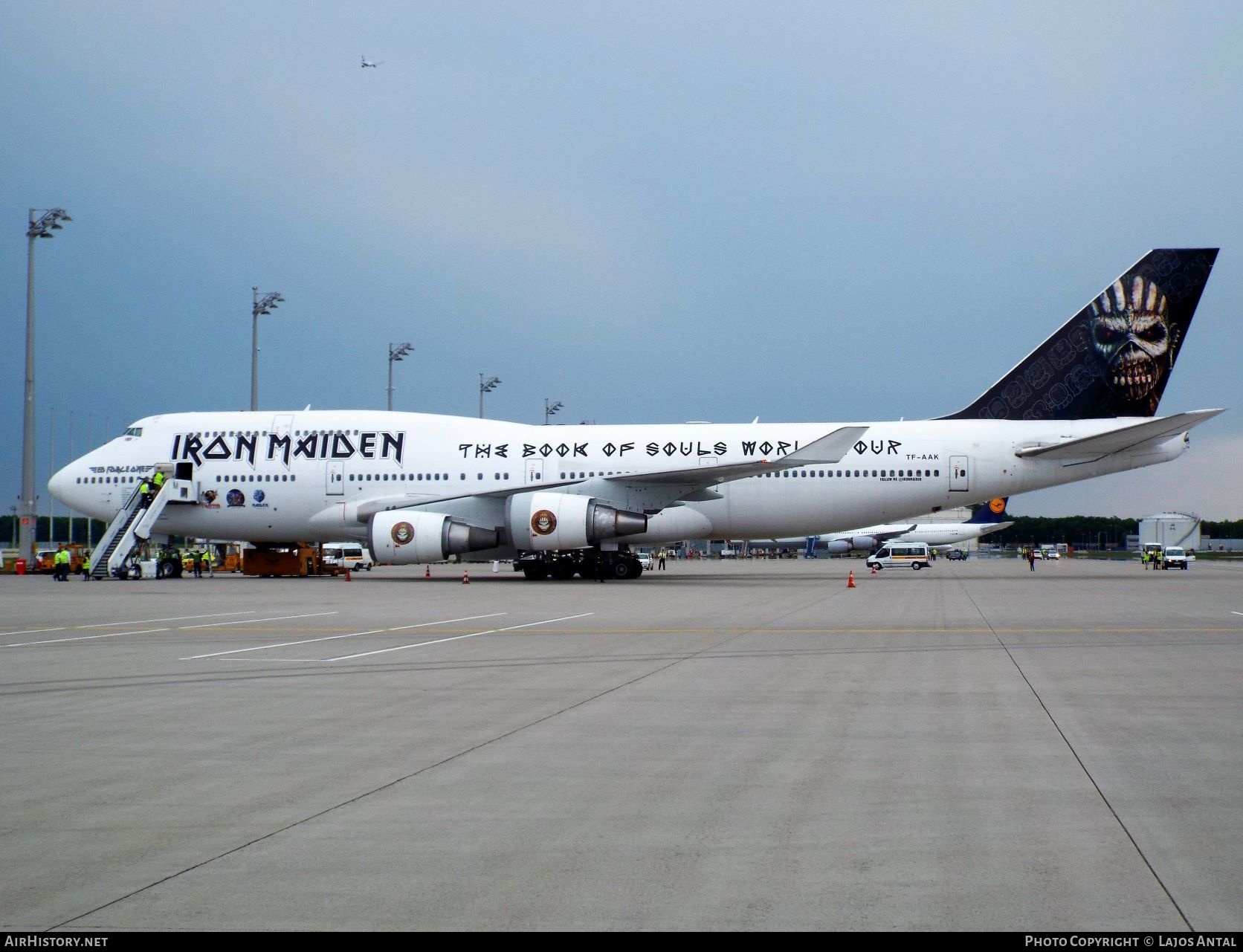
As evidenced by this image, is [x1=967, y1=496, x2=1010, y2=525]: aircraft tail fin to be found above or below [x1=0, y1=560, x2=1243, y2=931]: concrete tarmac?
above

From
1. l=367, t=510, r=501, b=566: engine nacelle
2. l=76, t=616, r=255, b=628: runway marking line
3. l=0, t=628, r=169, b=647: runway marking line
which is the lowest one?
l=0, t=628, r=169, b=647: runway marking line

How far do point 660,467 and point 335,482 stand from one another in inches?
383

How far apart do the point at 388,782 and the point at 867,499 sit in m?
27.9

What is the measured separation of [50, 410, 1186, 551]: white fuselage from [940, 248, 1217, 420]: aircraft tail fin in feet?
2.59

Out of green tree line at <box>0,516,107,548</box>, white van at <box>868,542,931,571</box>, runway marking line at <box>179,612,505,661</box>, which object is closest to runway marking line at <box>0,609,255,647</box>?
runway marking line at <box>179,612,505,661</box>

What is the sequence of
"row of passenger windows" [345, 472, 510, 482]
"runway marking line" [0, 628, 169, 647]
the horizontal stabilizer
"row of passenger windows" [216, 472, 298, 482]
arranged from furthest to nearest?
1. "row of passenger windows" [216, 472, 298, 482]
2. "row of passenger windows" [345, 472, 510, 482]
3. the horizontal stabilizer
4. "runway marking line" [0, 628, 169, 647]

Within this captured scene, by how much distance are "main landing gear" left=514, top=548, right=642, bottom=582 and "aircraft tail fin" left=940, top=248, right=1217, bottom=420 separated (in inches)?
476

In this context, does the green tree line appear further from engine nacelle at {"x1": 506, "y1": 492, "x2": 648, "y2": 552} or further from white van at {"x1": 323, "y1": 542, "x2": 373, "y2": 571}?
engine nacelle at {"x1": 506, "y1": 492, "x2": 648, "y2": 552}

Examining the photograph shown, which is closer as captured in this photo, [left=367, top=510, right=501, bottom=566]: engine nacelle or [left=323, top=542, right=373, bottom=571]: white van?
[left=367, top=510, right=501, bottom=566]: engine nacelle

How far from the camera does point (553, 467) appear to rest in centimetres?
3322

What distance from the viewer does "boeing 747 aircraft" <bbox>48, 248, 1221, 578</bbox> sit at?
3130 cm

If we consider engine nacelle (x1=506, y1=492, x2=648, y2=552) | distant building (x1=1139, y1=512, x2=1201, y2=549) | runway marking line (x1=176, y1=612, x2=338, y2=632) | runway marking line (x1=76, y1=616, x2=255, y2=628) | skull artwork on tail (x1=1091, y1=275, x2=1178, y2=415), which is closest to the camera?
runway marking line (x1=176, y1=612, x2=338, y2=632)

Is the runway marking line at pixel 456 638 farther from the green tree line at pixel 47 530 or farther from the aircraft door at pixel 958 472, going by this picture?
the green tree line at pixel 47 530

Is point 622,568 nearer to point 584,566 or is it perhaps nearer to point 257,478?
point 584,566
